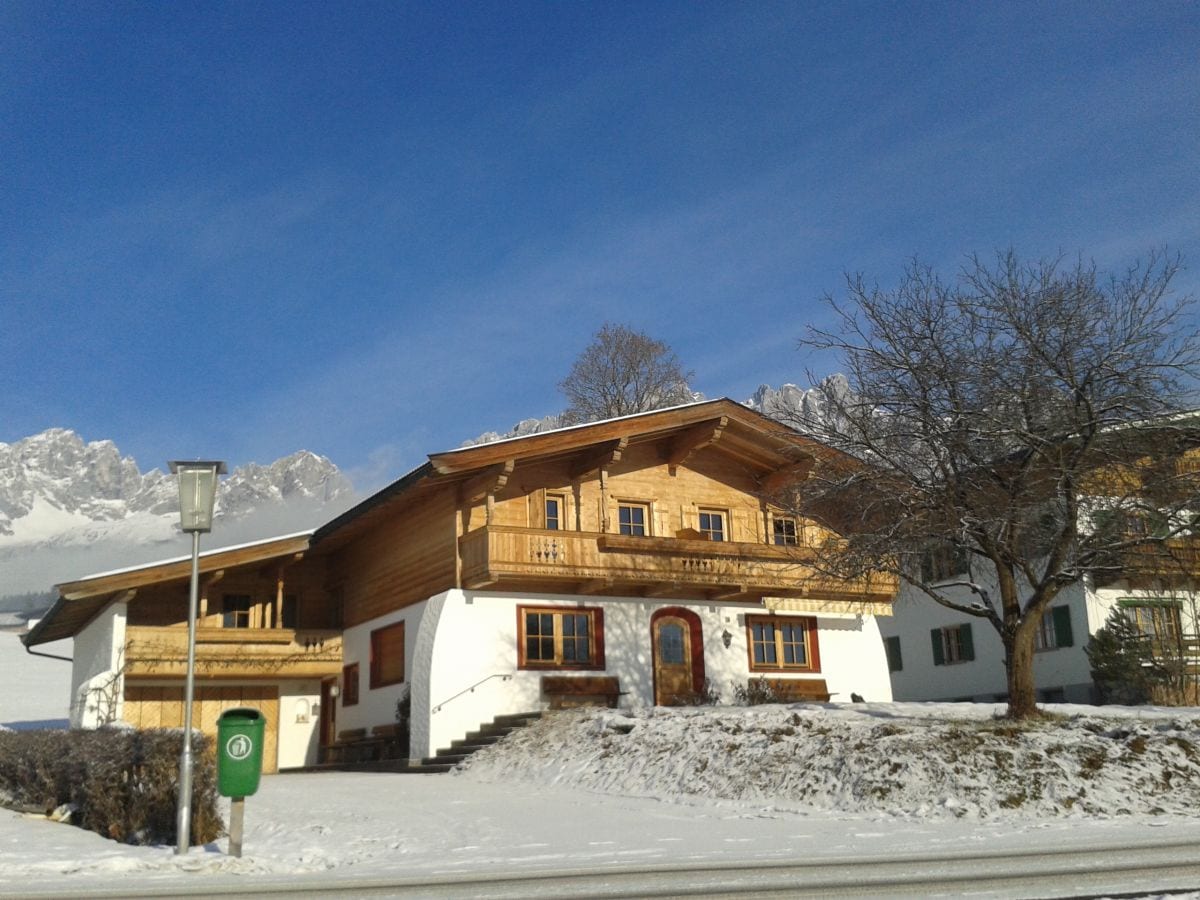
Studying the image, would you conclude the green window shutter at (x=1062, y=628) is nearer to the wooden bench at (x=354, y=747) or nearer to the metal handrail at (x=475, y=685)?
the metal handrail at (x=475, y=685)

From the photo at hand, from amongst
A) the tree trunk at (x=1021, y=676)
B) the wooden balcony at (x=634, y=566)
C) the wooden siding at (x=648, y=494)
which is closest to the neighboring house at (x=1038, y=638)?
the wooden balcony at (x=634, y=566)

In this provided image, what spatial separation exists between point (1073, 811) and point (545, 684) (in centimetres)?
A: 1312

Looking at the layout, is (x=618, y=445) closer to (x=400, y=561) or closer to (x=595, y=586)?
(x=595, y=586)

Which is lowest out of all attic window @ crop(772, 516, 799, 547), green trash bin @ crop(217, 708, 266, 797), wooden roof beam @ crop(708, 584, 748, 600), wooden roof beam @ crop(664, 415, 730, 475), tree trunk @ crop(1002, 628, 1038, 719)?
green trash bin @ crop(217, 708, 266, 797)

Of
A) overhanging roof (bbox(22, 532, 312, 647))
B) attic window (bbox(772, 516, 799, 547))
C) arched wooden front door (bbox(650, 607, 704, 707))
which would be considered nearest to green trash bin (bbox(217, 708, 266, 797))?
overhanging roof (bbox(22, 532, 312, 647))

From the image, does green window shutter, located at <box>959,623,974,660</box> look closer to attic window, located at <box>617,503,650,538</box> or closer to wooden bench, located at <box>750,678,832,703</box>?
wooden bench, located at <box>750,678,832,703</box>

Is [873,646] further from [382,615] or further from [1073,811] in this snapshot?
[1073,811]

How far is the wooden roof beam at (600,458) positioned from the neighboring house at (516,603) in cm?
6

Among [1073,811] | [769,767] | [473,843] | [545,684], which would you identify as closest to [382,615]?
[545,684]

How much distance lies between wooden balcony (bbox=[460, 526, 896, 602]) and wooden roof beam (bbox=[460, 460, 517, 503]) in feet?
3.36

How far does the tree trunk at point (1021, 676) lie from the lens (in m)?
18.1

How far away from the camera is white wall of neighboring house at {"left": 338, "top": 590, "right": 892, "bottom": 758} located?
25.1 metres

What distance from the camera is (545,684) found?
25.8 metres

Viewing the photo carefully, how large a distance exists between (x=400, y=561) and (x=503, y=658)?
4.20m
